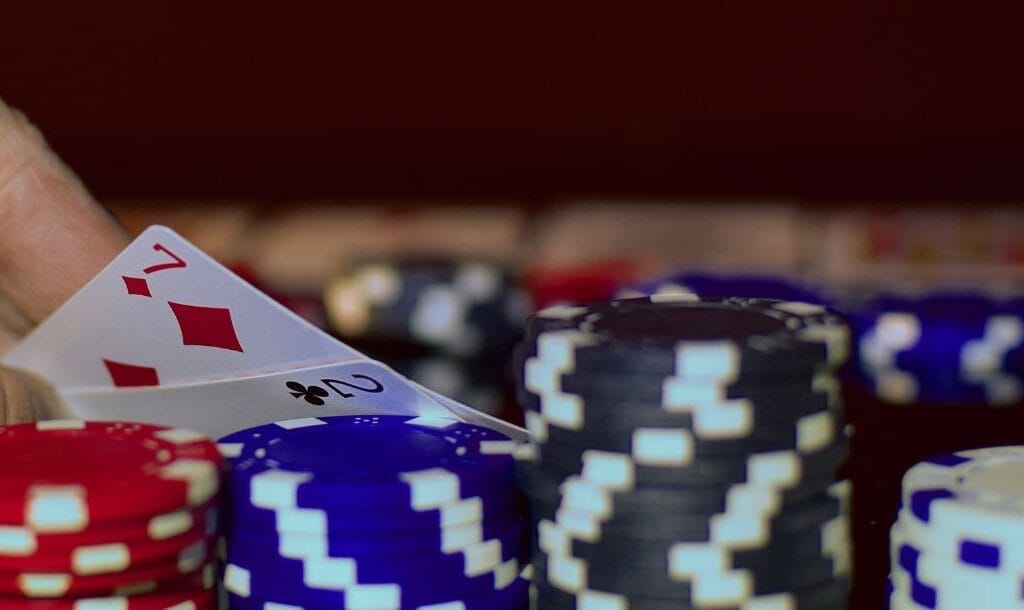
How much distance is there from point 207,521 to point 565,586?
0.36 m

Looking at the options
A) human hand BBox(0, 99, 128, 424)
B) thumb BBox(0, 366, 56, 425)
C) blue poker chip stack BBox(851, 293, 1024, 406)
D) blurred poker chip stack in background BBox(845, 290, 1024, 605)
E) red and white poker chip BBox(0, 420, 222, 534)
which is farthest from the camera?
blue poker chip stack BBox(851, 293, 1024, 406)

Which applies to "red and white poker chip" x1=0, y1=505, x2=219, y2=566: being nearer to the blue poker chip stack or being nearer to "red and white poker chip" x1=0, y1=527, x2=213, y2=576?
"red and white poker chip" x1=0, y1=527, x2=213, y2=576

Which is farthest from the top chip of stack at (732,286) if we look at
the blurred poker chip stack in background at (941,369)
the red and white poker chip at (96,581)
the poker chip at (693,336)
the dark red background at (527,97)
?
the dark red background at (527,97)

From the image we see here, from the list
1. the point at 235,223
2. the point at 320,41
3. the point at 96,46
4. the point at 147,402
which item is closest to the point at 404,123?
the point at 320,41

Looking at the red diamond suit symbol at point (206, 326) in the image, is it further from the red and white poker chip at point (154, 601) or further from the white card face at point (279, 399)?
the red and white poker chip at point (154, 601)

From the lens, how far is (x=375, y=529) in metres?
1.24

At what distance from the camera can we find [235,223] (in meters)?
5.14

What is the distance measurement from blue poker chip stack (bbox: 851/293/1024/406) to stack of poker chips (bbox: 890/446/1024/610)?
1397 millimetres

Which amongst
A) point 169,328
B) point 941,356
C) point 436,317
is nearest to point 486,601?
point 169,328

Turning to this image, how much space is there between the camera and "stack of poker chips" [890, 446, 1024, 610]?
1155mm

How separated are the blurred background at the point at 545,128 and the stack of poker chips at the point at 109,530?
3367 mm

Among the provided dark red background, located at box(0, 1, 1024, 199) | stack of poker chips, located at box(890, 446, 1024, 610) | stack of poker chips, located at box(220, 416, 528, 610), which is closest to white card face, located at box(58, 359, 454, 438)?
stack of poker chips, located at box(220, 416, 528, 610)

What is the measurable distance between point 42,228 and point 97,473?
643 millimetres

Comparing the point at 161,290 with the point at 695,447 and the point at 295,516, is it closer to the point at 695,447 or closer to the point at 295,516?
the point at 295,516
